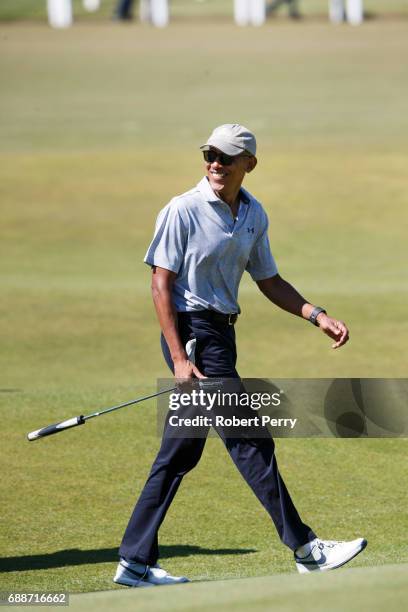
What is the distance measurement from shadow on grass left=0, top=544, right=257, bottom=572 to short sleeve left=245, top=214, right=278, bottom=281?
1404mm

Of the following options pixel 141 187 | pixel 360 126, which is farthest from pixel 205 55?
pixel 141 187

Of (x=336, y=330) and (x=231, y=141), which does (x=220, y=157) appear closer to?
(x=231, y=141)

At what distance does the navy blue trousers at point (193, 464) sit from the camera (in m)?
6.24

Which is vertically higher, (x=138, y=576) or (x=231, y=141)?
(x=231, y=141)

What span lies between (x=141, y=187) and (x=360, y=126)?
7.74m

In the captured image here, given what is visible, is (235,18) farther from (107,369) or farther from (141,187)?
(107,369)

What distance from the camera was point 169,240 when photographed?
245 inches

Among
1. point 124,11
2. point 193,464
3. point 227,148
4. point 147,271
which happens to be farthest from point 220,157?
point 124,11

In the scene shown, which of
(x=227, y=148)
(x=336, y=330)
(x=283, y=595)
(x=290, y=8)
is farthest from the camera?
(x=290, y=8)

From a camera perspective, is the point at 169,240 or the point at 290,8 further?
the point at 290,8

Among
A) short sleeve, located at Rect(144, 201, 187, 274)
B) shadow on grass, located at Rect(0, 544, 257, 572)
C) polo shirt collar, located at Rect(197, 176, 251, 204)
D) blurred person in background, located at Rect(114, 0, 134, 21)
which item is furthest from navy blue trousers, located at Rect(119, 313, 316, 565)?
blurred person in background, located at Rect(114, 0, 134, 21)

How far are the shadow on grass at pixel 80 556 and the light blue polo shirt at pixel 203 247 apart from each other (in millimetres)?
1302

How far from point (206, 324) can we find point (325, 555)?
3.96ft

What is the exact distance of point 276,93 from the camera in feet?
110
